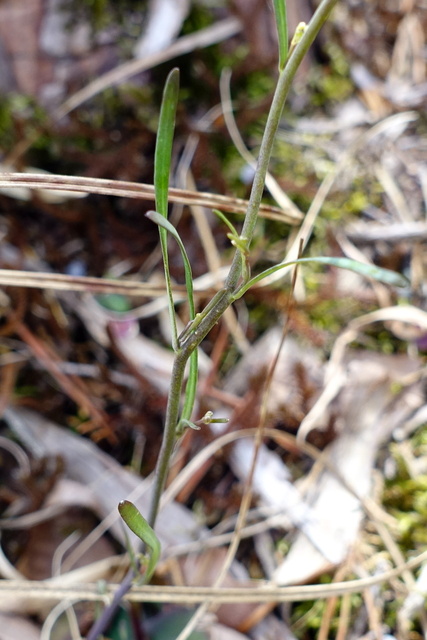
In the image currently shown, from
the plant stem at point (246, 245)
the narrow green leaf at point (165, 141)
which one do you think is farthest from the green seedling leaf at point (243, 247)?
the narrow green leaf at point (165, 141)

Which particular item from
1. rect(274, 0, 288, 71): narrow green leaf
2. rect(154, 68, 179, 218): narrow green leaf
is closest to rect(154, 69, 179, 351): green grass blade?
rect(154, 68, 179, 218): narrow green leaf

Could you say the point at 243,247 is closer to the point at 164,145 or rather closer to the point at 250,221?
the point at 250,221

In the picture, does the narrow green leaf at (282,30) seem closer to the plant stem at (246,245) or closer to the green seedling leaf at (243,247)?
the plant stem at (246,245)

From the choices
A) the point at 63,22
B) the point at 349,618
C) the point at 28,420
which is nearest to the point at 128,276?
Answer: the point at 28,420

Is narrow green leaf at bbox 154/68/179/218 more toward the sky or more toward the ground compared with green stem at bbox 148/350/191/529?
more toward the sky

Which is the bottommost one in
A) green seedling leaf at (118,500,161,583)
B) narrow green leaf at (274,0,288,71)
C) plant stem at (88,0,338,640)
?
green seedling leaf at (118,500,161,583)

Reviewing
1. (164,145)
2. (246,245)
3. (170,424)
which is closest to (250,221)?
(246,245)

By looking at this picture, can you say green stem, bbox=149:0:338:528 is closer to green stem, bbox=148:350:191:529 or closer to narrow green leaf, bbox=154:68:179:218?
green stem, bbox=148:350:191:529

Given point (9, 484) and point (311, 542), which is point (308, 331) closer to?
point (311, 542)
